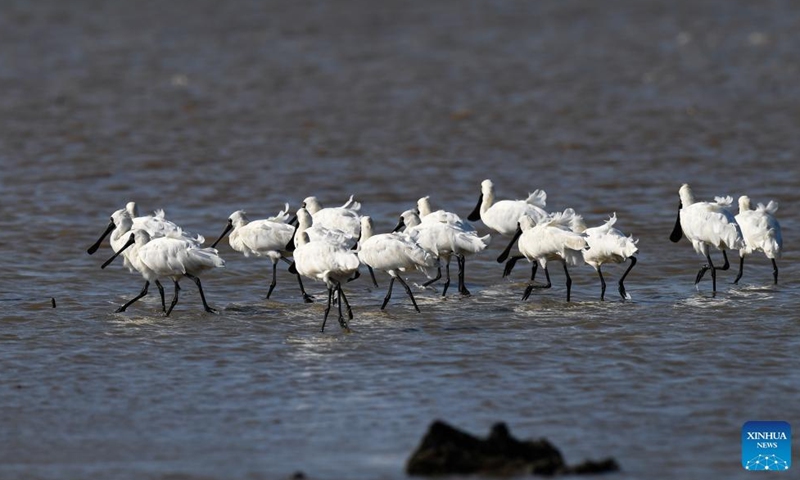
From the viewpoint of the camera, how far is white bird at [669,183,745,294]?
13906 mm

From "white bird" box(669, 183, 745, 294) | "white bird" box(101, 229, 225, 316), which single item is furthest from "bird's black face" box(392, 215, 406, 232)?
"white bird" box(669, 183, 745, 294)

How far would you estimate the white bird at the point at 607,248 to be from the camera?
520 inches

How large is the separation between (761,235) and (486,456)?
670 centimetres

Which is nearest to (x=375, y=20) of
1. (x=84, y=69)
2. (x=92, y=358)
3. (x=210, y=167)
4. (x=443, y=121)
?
(x=84, y=69)

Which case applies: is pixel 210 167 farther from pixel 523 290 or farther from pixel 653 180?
pixel 523 290

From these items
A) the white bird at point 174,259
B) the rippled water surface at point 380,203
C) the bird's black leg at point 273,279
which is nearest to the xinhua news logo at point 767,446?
the rippled water surface at point 380,203

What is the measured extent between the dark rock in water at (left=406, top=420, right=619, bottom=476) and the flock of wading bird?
4181mm

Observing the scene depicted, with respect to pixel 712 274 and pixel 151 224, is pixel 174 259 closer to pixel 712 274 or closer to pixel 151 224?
pixel 151 224

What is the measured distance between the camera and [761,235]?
14.0 metres

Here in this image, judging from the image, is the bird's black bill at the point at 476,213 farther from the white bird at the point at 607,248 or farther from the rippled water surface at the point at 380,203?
the white bird at the point at 607,248

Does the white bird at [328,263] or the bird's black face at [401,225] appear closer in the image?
the white bird at [328,263]

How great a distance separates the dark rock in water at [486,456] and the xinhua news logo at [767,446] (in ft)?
2.76

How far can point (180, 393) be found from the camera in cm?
1023

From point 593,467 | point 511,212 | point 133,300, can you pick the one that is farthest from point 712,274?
point 593,467
